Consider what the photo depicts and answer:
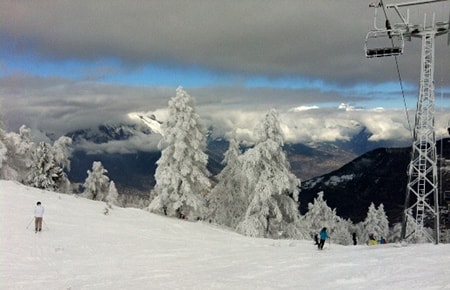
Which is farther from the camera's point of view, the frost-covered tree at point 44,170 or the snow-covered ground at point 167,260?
the frost-covered tree at point 44,170

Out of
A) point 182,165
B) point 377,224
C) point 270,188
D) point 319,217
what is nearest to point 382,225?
point 377,224

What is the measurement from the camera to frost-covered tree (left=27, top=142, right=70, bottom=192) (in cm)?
5653

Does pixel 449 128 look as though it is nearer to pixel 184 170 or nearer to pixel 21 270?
pixel 184 170

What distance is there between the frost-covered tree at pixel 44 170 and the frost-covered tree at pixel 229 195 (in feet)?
73.4

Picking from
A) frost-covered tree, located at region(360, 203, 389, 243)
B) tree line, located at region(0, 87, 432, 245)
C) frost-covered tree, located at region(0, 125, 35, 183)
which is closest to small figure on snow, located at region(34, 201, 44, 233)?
tree line, located at region(0, 87, 432, 245)

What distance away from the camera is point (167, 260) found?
20.8m

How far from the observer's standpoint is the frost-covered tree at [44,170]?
5653cm

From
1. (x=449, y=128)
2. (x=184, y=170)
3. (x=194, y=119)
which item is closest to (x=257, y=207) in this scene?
(x=184, y=170)

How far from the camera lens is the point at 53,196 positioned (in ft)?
121

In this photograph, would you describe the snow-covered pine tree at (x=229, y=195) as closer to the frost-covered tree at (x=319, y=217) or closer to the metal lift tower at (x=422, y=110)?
the metal lift tower at (x=422, y=110)

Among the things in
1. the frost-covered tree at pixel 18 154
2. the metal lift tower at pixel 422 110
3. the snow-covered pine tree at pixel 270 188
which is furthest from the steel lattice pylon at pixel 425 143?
the frost-covered tree at pixel 18 154

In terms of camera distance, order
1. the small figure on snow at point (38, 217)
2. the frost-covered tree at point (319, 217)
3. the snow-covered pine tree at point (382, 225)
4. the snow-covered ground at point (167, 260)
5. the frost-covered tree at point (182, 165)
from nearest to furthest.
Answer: the snow-covered ground at point (167, 260)
the small figure on snow at point (38, 217)
the frost-covered tree at point (182, 165)
the frost-covered tree at point (319, 217)
the snow-covered pine tree at point (382, 225)

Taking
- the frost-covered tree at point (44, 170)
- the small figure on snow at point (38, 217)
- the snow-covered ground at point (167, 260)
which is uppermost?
the frost-covered tree at point (44, 170)

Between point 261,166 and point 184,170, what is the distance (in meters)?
6.87
